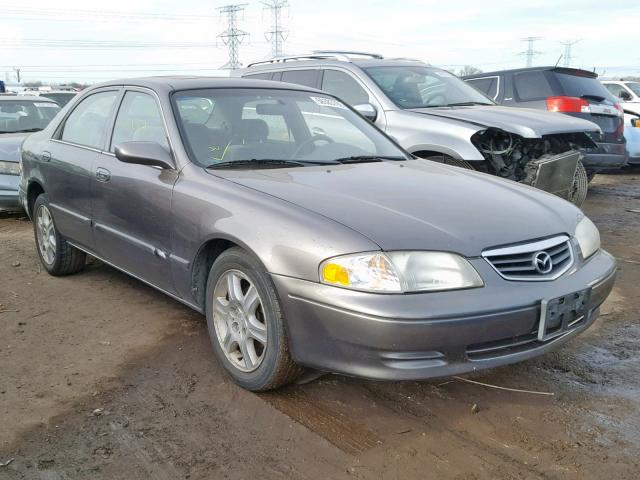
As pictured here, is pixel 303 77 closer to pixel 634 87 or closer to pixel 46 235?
pixel 46 235

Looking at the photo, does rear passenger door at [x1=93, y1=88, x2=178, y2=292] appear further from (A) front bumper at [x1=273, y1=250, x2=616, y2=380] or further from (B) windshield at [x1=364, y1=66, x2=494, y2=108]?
(B) windshield at [x1=364, y1=66, x2=494, y2=108]

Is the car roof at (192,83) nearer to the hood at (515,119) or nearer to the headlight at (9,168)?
the hood at (515,119)

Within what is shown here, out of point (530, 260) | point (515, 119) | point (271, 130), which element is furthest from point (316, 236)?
point (515, 119)

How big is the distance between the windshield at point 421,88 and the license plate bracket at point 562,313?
3.89m

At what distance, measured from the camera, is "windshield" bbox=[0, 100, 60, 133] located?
8.47 m

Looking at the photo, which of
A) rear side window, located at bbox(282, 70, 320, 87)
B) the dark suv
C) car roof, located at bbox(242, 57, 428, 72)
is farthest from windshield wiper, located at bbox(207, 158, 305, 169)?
the dark suv

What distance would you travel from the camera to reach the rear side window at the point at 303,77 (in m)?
7.18

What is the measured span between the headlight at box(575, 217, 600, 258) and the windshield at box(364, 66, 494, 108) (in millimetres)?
3371

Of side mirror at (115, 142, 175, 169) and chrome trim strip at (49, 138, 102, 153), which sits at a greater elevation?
side mirror at (115, 142, 175, 169)

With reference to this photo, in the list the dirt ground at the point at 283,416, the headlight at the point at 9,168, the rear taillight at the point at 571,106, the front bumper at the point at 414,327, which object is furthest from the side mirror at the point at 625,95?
the front bumper at the point at 414,327

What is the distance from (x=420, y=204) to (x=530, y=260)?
0.57 meters

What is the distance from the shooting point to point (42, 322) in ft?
13.7

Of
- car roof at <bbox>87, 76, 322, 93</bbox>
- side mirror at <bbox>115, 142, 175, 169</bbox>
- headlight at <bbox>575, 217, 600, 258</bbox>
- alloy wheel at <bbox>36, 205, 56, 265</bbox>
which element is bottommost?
alloy wheel at <bbox>36, 205, 56, 265</bbox>

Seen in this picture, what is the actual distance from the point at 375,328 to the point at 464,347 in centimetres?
39
